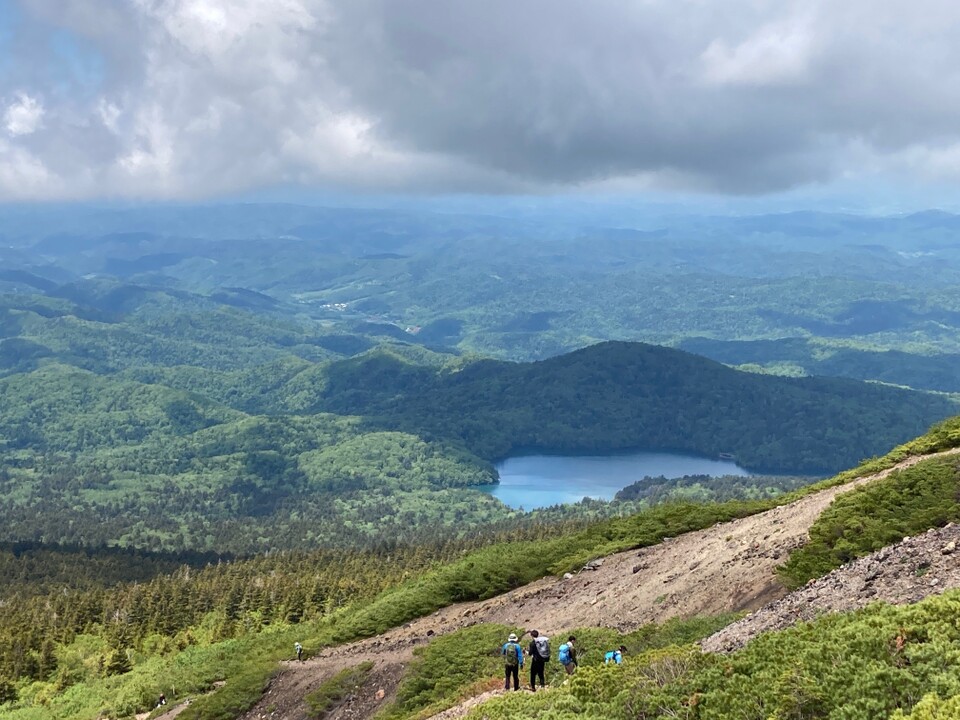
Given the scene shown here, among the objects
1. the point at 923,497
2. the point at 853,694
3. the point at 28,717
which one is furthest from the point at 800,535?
the point at 28,717

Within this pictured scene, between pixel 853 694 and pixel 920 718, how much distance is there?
2555 mm

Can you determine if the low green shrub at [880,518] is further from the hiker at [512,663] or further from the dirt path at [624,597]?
the hiker at [512,663]

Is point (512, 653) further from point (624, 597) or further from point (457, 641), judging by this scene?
point (624, 597)

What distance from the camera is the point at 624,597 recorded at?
46.6 meters

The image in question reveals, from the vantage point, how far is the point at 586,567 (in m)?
55.2

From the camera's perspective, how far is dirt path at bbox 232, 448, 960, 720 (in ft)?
137

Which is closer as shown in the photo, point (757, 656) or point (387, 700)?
point (757, 656)

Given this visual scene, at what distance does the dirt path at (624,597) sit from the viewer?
41.9m

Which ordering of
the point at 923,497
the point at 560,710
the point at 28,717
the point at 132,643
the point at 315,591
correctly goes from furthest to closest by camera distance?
the point at 315,591, the point at 132,643, the point at 28,717, the point at 923,497, the point at 560,710

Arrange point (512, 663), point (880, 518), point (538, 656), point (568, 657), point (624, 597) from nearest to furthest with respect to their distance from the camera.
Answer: point (538, 656) → point (568, 657) → point (512, 663) → point (880, 518) → point (624, 597)

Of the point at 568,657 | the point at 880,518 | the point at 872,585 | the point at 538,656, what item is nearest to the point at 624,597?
the point at 568,657

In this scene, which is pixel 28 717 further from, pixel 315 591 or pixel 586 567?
pixel 586 567

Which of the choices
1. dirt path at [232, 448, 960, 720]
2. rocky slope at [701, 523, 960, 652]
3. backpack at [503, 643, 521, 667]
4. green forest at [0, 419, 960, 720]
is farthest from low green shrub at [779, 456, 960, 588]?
backpack at [503, 643, 521, 667]

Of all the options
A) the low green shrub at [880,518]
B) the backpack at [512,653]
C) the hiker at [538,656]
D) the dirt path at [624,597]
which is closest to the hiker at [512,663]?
the backpack at [512,653]
